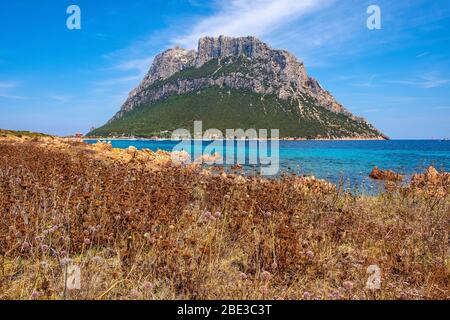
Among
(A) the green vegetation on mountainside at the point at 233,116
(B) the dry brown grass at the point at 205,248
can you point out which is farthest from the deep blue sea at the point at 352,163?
(A) the green vegetation on mountainside at the point at 233,116

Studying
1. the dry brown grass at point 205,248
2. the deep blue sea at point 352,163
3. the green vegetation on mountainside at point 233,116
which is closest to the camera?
the dry brown grass at point 205,248

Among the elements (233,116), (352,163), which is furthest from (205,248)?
(233,116)

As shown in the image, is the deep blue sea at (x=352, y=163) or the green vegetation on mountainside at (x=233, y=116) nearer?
the deep blue sea at (x=352, y=163)

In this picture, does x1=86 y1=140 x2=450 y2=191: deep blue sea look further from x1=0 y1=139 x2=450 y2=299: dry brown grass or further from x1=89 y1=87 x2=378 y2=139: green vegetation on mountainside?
x1=89 y1=87 x2=378 y2=139: green vegetation on mountainside

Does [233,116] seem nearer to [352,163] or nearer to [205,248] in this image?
[352,163]

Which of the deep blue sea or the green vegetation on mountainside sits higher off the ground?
the green vegetation on mountainside

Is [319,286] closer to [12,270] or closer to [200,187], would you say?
[12,270]

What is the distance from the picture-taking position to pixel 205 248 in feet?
11.7

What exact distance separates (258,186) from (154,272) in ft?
12.8

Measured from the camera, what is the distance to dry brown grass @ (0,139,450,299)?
334cm

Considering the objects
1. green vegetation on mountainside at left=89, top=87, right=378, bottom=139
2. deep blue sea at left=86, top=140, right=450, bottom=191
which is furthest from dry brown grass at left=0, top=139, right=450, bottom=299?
green vegetation on mountainside at left=89, top=87, right=378, bottom=139

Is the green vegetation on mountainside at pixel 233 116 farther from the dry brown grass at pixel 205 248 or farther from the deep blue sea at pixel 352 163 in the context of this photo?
the dry brown grass at pixel 205 248

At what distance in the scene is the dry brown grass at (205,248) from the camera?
334cm

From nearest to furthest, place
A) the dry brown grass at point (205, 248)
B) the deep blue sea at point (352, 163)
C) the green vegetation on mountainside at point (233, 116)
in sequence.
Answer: the dry brown grass at point (205, 248), the deep blue sea at point (352, 163), the green vegetation on mountainside at point (233, 116)
